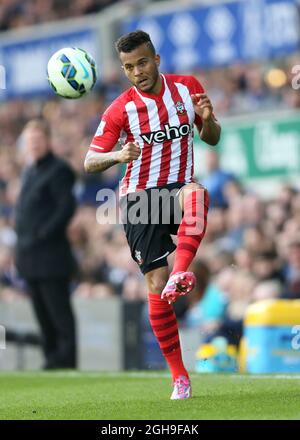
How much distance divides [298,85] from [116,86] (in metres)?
3.55

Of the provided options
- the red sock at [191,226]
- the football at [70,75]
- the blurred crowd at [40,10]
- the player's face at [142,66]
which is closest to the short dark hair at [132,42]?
the player's face at [142,66]

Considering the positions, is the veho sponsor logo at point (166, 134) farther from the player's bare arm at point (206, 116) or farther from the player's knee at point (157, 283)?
the player's knee at point (157, 283)

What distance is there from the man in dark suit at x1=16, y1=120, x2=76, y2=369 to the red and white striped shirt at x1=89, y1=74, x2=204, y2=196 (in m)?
3.91

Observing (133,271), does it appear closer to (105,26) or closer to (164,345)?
(105,26)

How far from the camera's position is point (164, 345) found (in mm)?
7176

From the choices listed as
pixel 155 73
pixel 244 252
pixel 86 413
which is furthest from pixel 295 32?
pixel 86 413

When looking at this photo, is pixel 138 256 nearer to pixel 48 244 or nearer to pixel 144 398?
pixel 144 398

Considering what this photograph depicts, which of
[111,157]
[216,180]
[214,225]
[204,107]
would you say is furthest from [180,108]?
[216,180]

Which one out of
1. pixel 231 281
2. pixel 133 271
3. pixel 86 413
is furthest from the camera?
pixel 133 271

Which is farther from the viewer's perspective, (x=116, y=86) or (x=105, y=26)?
(x=116, y=86)

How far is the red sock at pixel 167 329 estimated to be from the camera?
23.4 ft

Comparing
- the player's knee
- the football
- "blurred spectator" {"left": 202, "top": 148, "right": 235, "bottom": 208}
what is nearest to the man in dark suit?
"blurred spectator" {"left": 202, "top": 148, "right": 235, "bottom": 208}

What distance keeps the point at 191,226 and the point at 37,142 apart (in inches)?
180

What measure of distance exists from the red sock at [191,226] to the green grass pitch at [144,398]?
34.8 inches
